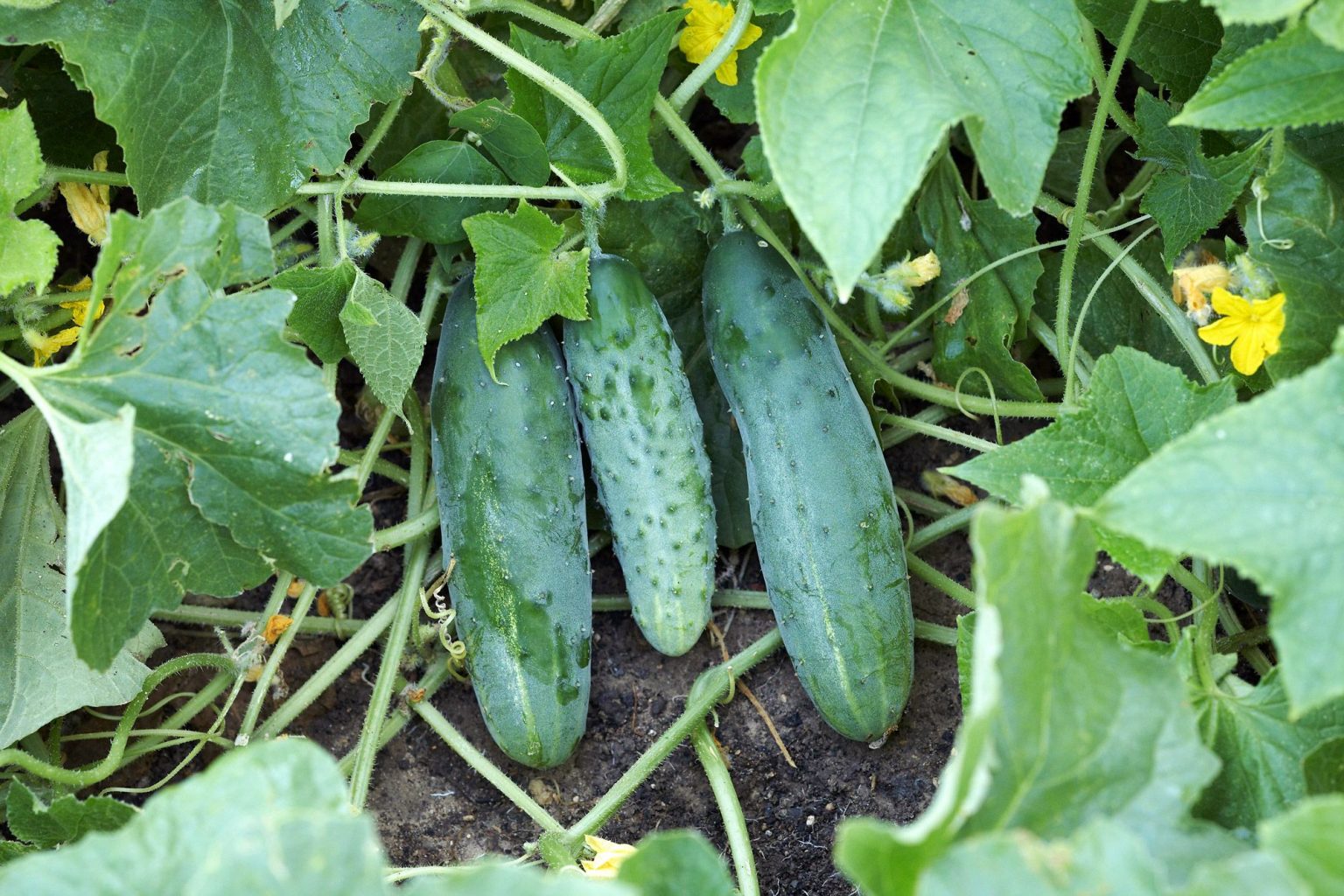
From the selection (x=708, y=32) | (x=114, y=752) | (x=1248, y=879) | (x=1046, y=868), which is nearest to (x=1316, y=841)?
(x=1248, y=879)

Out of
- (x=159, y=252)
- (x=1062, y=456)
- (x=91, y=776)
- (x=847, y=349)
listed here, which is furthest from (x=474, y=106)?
→ (x=91, y=776)

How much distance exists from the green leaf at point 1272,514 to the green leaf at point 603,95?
3.05ft

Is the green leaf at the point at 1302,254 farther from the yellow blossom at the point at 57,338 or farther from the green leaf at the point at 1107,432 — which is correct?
the yellow blossom at the point at 57,338

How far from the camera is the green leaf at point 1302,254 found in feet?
5.36

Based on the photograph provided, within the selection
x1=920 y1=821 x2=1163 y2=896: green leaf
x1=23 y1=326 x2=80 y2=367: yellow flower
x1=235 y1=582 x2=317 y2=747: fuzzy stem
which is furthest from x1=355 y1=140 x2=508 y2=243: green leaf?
x1=920 y1=821 x2=1163 y2=896: green leaf

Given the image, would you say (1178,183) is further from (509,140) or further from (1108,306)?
(509,140)

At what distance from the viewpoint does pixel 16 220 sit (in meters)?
1.62

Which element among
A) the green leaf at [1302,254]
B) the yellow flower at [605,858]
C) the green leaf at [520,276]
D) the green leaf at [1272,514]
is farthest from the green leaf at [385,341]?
the green leaf at [1302,254]

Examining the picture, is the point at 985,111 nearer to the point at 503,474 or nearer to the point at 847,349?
the point at 847,349

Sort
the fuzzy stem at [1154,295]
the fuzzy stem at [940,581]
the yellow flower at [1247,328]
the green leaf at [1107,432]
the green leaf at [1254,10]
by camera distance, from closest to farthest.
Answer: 1. the green leaf at [1254,10]
2. the green leaf at [1107,432]
3. the yellow flower at [1247,328]
4. the fuzzy stem at [1154,295]
5. the fuzzy stem at [940,581]

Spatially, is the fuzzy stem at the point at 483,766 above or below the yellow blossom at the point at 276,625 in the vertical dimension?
below

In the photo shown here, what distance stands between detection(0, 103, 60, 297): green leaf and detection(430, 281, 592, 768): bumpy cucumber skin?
1.97 feet

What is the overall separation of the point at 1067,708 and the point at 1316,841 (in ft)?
0.81

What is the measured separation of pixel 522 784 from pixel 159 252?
1068 mm
